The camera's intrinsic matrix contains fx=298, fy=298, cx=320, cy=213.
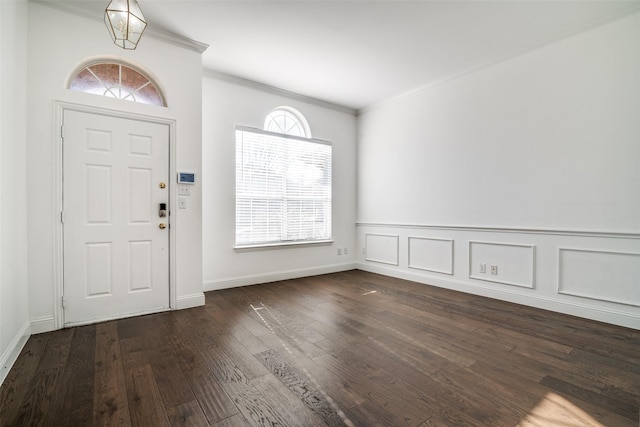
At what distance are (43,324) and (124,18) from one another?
2.65 meters

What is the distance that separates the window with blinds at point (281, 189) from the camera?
14.3 ft

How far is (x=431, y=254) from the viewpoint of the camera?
4449mm

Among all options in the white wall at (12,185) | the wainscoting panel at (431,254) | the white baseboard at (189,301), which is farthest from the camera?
the wainscoting panel at (431,254)

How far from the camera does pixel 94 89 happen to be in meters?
2.93

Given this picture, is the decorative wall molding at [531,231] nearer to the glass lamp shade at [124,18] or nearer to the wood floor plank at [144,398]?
the wood floor plank at [144,398]

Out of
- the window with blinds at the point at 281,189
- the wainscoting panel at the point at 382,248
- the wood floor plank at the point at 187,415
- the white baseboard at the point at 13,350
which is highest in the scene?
the window with blinds at the point at 281,189

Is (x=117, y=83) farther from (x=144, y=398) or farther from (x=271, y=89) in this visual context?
(x=144, y=398)

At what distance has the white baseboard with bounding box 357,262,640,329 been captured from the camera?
2.84 m

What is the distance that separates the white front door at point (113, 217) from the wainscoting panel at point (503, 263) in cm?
380

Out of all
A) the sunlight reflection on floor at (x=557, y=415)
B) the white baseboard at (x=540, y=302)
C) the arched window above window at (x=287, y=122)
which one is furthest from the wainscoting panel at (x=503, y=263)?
the arched window above window at (x=287, y=122)

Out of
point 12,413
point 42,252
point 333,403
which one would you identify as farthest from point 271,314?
point 42,252

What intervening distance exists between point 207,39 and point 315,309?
3241 millimetres

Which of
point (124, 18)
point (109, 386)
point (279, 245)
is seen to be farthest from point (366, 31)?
point (109, 386)

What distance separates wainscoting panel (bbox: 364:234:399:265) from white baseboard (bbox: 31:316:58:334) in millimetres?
4279
